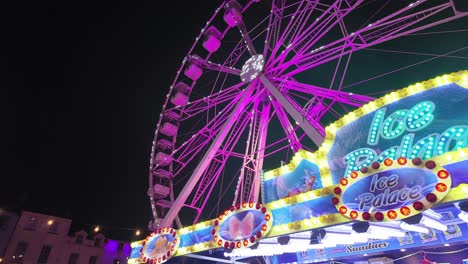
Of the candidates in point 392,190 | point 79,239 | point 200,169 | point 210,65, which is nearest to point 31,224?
point 79,239

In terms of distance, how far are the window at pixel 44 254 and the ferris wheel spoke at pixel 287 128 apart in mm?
20860

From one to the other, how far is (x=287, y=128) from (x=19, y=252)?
21.6m

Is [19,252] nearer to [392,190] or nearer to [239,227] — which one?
[239,227]

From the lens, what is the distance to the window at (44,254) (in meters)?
23.4

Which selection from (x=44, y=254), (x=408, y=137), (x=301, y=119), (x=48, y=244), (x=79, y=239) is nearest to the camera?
(x=408, y=137)

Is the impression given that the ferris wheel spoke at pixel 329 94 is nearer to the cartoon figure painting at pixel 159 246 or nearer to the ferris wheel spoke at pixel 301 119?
the ferris wheel spoke at pixel 301 119

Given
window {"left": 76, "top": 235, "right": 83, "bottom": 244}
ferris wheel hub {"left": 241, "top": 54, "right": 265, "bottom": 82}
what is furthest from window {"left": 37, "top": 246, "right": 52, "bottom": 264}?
ferris wheel hub {"left": 241, "top": 54, "right": 265, "bottom": 82}

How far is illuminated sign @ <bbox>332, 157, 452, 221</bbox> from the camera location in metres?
5.38

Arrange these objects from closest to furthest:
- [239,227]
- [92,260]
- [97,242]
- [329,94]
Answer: [239,227] → [329,94] → [92,260] → [97,242]

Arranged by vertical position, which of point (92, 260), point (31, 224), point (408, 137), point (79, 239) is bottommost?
point (408, 137)

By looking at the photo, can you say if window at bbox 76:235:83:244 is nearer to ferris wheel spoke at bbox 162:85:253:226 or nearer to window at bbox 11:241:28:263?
window at bbox 11:241:28:263

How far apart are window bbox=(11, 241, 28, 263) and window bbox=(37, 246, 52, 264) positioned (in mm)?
1119

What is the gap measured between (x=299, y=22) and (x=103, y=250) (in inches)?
991

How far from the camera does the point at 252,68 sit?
1491cm
